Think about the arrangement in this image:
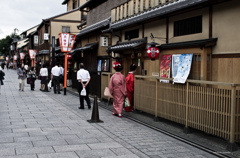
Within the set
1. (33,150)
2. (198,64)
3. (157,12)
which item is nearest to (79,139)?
(33,150)

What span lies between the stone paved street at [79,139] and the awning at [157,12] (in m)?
4.13

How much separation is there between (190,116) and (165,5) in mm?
5050

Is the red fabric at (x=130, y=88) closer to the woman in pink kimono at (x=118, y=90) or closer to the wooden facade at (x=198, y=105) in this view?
the woman in pink kimono at (x=118, y=90)

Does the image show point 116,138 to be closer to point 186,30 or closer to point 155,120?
point 155,120

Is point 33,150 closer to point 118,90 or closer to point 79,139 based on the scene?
point 79,139

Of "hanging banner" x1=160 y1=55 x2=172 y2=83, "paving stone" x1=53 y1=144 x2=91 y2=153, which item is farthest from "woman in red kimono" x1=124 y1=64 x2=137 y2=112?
"paving stone" x1=53 y1=144 x2=91 y2=153

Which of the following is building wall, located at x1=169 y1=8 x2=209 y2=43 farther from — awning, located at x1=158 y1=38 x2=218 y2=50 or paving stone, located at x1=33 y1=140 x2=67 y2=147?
paving stone, located at x1=33 y1=140 x2=67 y2=147

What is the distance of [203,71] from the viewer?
881 centimetres

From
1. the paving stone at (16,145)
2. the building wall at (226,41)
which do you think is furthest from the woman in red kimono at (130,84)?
the paving stone at (16,145)

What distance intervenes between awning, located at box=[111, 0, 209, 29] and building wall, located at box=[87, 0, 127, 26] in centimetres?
294

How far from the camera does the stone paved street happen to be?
5.96m

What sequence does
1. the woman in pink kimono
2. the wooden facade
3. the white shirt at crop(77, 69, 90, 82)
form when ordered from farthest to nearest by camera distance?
the white shirt at crop(77, 69, 90, 82)
the woman in pink kimono
the wooden facade

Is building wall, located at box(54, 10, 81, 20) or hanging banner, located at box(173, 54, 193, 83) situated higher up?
building wall, located at box(54, 10, 81, 20)

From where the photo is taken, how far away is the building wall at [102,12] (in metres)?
17.9
